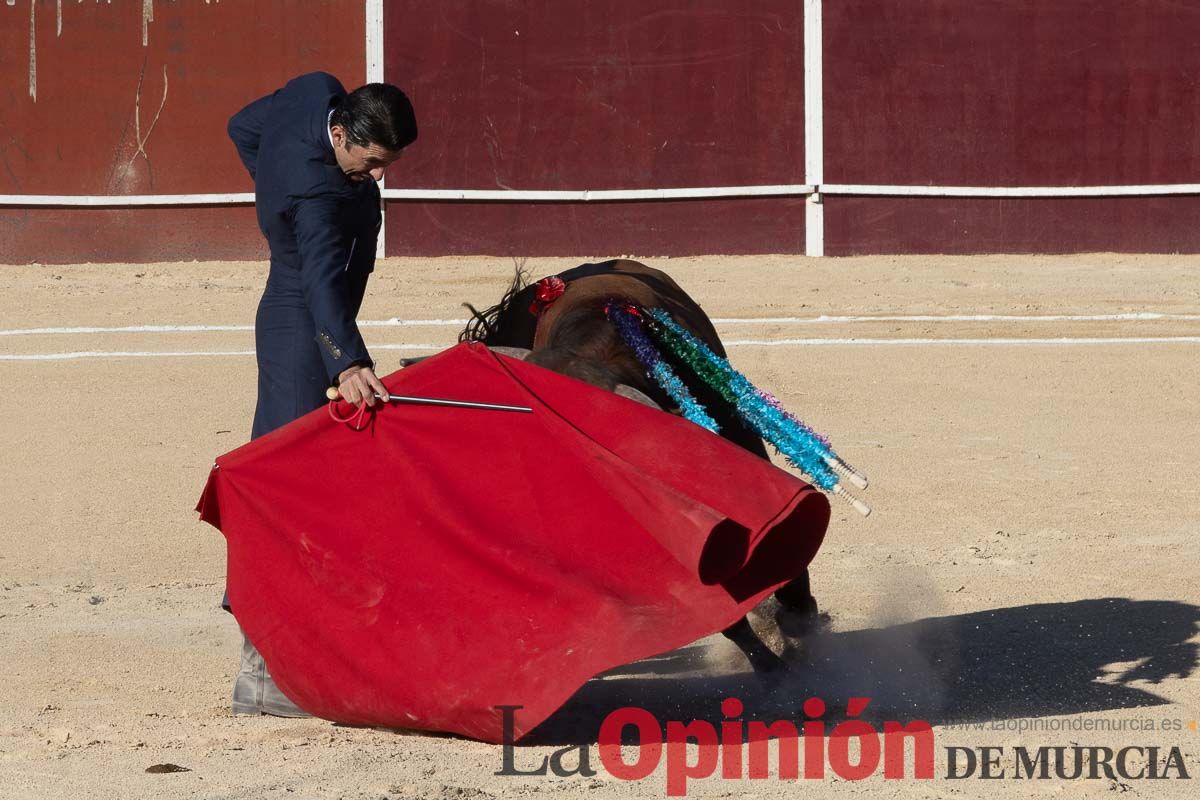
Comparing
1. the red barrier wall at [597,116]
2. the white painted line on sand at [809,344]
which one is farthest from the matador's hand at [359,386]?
the red barrier wall at [597,116]

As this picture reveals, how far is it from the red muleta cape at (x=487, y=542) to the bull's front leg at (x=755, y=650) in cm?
51

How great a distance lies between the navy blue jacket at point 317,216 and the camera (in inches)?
112

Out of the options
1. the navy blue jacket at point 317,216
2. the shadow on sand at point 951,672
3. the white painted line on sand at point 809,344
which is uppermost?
the navy blue jacket at point 317,216

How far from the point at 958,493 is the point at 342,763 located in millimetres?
2624

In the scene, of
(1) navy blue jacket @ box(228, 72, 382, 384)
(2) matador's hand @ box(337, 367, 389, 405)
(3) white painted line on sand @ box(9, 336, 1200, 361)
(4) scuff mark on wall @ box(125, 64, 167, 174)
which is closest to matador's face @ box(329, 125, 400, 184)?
(1) navy blue jacket @ box(228, 72, 382, 384)

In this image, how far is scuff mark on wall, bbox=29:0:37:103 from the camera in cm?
934

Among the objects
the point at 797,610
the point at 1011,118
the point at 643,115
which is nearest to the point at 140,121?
the point at 643,115

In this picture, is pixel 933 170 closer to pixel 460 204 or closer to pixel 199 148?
pixel 460 204

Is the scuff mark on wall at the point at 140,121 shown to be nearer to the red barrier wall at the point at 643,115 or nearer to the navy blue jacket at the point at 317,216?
the red barrier wall at the point at 643,115

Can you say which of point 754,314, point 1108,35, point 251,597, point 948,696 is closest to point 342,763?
point 251,597

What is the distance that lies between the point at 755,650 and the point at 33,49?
24.5 ft

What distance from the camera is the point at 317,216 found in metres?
2.87

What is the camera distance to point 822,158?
9.75 metres

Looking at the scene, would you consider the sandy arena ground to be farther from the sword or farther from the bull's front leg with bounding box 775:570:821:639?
the sword
